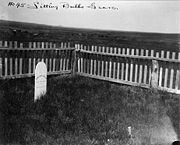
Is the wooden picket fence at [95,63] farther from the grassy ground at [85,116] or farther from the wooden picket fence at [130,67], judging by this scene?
the grassy ground at [85,116]

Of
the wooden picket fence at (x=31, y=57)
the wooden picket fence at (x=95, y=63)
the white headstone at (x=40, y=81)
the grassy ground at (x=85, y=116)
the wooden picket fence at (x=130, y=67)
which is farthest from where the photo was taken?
the wooden picket fence at (x=31, y=57)

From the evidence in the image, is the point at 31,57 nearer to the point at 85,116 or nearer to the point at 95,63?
the point at 95,63

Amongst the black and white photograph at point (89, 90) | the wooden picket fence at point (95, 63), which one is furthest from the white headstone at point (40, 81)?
the wooden picket fence at point (95, 63)

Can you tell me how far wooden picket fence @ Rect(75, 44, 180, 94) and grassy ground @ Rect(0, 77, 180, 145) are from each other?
60 centimetres

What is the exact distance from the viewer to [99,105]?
571cm

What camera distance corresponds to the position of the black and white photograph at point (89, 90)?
4355 mm

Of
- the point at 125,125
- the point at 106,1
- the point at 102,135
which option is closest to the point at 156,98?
the point at 125,125

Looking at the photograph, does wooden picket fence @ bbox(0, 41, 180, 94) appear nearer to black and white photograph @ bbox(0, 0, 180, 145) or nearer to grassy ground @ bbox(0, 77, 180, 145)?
black and white photograph @ bbox(0, 0, 180, 145)

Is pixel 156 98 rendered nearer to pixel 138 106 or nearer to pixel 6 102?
pixel 138 106

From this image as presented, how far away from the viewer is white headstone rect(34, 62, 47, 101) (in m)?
5.68

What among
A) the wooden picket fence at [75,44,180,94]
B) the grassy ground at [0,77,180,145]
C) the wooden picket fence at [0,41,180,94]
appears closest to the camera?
the grassy ground at [0,77,180,145]

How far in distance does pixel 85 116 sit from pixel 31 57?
3603 millimetres

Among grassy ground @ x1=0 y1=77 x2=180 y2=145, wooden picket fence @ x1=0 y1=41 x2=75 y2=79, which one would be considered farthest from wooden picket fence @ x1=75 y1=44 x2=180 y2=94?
grassy ground @ x1=0 y1=77 x2=180 y2=145

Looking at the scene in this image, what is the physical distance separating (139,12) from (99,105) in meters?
1.87
